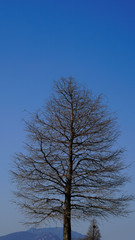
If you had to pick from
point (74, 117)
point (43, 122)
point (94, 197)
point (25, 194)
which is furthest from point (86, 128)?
point (25, 194)

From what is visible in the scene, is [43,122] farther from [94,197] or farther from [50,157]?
[94,197]

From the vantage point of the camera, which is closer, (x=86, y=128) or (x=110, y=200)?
(x=110, y=200)

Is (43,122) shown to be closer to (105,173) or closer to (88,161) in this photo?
→ (88,161)

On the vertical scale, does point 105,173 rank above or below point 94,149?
below

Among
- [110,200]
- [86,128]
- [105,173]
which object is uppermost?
[86,128]

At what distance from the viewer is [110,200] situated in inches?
500

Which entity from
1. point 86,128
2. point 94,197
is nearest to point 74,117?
point 86,128

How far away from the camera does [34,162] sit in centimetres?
1313

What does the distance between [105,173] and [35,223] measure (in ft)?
11.9

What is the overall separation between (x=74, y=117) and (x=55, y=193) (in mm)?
3557

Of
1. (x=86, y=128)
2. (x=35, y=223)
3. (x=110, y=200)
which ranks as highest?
(x=86, y=128)

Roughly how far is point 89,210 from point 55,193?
159 centimetres

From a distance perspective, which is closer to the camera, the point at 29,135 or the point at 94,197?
the point at 94,197

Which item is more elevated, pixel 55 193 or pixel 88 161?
pixel 88 161
